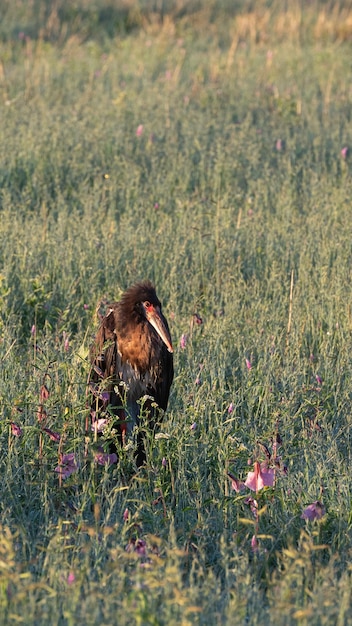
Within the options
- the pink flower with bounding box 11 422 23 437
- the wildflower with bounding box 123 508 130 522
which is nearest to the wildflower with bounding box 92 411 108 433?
the pink flower with bounding box 11 422 23 437

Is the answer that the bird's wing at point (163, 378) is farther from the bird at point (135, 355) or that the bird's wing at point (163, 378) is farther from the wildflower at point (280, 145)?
the wildflower at point (280, 145)

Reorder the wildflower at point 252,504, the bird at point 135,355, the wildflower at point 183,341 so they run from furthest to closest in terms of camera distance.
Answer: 1. the wildflower at point 183,341
2. the bird at point 135,355
3. the wildflower at point 252,504

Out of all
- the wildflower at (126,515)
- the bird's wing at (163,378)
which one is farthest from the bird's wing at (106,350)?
the wildflower at (126,515)

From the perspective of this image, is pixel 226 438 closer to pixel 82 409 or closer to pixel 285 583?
pixel 82 409

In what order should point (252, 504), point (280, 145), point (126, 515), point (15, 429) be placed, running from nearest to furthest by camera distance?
point (126, 515) < point (252, 504) < point (15, 429) < point (280, 145)

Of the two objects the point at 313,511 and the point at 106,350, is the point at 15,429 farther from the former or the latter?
the point at 313,511

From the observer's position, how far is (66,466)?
3617 millimetres

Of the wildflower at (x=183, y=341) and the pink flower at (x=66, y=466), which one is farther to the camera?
the wildflower at (x=183, y=341)

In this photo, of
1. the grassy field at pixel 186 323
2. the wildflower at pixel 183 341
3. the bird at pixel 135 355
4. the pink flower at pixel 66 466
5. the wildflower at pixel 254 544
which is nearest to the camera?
the grassy field at pixel 186 323

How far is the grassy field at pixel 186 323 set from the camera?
2992 millimetres

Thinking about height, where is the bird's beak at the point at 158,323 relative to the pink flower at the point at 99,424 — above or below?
above

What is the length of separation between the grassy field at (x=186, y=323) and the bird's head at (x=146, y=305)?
1.11 ft

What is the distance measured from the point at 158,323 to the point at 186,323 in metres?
1.28

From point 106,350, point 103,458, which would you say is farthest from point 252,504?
point 106,350
